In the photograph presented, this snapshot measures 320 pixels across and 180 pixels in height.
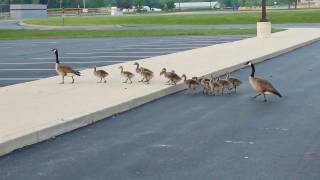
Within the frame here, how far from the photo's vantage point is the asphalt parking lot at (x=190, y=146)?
7828 mm

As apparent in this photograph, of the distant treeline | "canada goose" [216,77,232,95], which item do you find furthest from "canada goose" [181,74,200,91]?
the distant treeline

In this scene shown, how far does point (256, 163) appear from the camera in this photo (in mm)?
8172

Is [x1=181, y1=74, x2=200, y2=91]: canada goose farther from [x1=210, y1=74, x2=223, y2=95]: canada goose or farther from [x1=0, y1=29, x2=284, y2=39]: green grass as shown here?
[x1=0, y1=29, x2=284, y2=39]: green grass

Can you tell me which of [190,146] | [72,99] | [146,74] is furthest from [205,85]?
[190,146]

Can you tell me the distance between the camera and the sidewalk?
9867 mm

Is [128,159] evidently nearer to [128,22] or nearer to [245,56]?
[245,56]

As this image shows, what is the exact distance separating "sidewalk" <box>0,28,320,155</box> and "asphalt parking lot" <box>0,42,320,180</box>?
193 mm

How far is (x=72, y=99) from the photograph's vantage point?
13000 mm

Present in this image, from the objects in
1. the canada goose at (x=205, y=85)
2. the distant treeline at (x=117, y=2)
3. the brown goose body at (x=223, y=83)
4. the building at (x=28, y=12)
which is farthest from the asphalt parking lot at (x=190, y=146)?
the distant treeline at (x=117, y=2)

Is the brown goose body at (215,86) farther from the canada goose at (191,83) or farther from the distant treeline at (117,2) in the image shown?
the distant treeline at (117,2)

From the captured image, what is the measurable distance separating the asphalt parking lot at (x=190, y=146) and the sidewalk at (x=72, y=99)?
0.19m

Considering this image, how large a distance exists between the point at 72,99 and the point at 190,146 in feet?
14.4

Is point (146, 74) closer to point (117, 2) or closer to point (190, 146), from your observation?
point (190, 146)

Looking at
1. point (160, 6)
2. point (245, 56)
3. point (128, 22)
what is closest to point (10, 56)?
point (245, 56)
